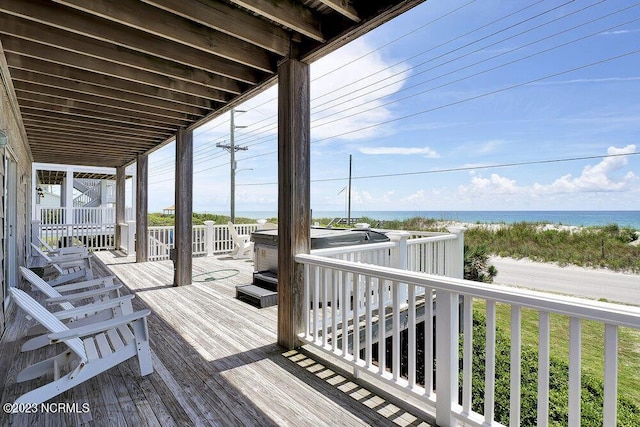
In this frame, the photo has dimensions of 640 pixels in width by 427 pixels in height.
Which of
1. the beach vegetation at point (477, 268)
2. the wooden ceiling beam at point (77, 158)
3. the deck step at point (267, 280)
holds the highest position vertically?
the wooden ceiling beam at point (77, 158)

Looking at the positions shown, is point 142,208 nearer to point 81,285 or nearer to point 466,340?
point 81,285

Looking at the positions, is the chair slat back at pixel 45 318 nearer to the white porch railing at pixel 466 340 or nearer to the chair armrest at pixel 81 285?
the chair armrest at pixel 81 285

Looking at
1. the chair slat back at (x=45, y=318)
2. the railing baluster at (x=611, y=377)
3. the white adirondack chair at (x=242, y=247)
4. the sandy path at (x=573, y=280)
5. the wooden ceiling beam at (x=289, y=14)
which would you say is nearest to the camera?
the railing baluster at (x=611, y=377)

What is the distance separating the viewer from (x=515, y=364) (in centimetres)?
164

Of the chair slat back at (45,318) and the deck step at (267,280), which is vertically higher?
the chair slat back at (45,318)

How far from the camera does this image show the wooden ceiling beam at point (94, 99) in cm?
393

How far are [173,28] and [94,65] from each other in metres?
1.23

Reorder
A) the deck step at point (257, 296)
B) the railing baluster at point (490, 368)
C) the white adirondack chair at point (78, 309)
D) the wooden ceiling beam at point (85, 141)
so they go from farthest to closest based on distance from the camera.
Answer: the wooden ceiling beam at point (85, 141) < the deck step at point (257, 296) < the white adirondack chair at point (78, 309) < the railing baluster at point (490, 368)

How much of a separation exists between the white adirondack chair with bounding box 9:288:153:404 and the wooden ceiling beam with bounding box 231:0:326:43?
2.42 m

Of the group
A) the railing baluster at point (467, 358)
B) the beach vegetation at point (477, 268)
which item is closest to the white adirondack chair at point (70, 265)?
the railing baluster at point (467, 358)

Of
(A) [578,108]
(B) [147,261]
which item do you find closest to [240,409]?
(B) [147,261]

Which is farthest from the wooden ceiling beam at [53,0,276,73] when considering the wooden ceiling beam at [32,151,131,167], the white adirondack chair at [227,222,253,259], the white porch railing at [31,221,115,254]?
the white porch railing at [31,221,115,254]

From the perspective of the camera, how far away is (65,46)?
113 inches

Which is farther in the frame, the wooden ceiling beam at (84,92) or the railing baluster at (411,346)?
the wooden ceiling beam at (84,92)
